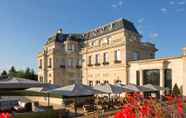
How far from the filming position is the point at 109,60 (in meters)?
41.2

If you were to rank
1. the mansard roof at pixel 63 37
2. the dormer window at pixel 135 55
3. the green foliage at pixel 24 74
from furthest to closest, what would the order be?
1. the green foliage at pixel 24 74
2. the mansard roof at pixel 63 37
3. the dormer window at pixel 135 55

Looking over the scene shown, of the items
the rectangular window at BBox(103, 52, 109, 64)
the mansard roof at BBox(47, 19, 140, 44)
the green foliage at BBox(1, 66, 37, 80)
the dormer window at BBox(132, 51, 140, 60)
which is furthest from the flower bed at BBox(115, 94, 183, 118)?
the green foliage at BBox(1, 66, 37, 80)

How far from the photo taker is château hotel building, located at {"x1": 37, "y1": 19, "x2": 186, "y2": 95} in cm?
3306

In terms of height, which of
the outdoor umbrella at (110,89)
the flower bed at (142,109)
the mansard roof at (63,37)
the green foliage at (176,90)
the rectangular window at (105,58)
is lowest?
the green foliage at (176,90)

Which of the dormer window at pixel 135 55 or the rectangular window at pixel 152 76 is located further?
the dormer window at pixel 135 55

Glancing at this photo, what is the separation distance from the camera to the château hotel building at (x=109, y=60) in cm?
3306

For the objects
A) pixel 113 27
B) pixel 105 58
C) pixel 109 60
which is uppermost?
pixel 113 27

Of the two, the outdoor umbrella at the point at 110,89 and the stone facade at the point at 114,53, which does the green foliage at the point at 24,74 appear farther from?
the outdoor umbrella at the point at 110,89

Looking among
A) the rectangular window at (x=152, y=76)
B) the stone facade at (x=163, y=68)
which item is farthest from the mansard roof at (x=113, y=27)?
the rectangular window at (x=152, y=76)

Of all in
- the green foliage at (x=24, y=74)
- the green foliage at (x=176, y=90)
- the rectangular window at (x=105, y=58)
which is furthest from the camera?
the green foliage at (x=24, y=74)

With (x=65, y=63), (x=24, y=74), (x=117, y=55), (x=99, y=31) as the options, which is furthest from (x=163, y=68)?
(x=24, y=74)

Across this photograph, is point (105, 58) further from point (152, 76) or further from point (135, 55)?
point (152, 76)

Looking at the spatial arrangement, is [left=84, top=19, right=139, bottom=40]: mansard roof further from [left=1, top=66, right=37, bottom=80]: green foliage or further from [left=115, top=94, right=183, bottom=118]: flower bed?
[left=115, top=94, right=183, bottom=118]: flower bed

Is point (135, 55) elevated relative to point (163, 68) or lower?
elevated
